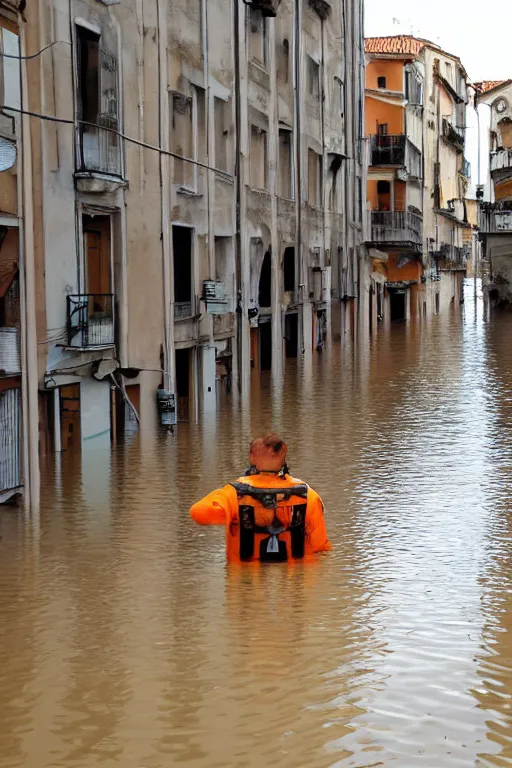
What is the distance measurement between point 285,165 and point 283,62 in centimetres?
263

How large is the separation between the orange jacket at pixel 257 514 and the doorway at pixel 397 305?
175 ft

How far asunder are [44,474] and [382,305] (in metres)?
42.9

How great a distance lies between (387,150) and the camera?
5603 centimetres

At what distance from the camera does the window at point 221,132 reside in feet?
80.0

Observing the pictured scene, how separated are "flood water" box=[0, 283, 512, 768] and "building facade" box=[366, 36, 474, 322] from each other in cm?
3459

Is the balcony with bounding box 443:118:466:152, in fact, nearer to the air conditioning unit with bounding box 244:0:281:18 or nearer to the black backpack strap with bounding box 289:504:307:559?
the air conditioning unit with bounding box 244:0:281:18

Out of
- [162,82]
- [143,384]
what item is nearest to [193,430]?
[143,384]

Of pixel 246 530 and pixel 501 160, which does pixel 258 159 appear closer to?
pixel 246 530

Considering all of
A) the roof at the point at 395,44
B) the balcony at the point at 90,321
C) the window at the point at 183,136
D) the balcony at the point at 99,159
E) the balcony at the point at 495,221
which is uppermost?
the roof at the point at 395,44

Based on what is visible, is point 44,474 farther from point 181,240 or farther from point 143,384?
point 181,240

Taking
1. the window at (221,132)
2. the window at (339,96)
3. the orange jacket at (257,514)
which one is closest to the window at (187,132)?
the window at (221,132)

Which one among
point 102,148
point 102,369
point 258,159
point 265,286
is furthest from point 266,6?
point 102,369

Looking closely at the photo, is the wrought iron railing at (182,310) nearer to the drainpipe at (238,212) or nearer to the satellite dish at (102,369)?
the drainpipe at (238,212)

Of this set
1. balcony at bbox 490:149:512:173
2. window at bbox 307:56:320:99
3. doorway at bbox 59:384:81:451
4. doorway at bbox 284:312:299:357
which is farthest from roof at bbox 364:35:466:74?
doorway at bbox 59:384:81:451
